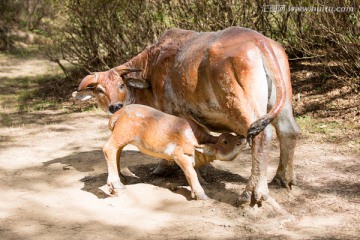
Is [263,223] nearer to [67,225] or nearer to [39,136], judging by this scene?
[67,225]

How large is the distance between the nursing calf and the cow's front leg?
27 centimetres

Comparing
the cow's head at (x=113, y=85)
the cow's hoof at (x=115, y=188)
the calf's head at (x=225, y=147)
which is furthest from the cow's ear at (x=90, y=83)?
the calf's head at (x=225, y=147)

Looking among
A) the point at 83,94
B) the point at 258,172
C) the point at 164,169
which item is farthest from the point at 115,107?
the point at 258,172

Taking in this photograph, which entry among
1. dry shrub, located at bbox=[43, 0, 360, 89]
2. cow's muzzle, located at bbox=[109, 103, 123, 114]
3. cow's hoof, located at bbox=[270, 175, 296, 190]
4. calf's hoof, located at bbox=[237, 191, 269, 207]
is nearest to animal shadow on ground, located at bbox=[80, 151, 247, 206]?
calf's hoof, located at bbox=[237, 191, 269, 207]

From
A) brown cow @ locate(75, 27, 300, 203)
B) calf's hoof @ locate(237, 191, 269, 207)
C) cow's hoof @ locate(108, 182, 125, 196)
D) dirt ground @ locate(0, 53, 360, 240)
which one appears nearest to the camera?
dirt ground @ locate(0, 53, 360, 240)

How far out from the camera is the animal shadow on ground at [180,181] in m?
5.72

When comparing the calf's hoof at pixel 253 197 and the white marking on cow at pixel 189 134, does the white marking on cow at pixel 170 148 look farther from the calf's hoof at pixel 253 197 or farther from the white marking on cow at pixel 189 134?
the calf's hoof at pixel 253 197

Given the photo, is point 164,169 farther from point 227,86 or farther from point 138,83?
point 227,86

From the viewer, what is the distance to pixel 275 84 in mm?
5035

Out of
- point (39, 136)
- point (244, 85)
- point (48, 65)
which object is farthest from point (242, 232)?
point (48, 65)

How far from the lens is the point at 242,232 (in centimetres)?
487

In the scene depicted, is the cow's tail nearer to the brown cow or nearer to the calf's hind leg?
the brown cow

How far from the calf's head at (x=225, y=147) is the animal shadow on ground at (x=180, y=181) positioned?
0.49 m

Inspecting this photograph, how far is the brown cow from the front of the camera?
5.06 metres
